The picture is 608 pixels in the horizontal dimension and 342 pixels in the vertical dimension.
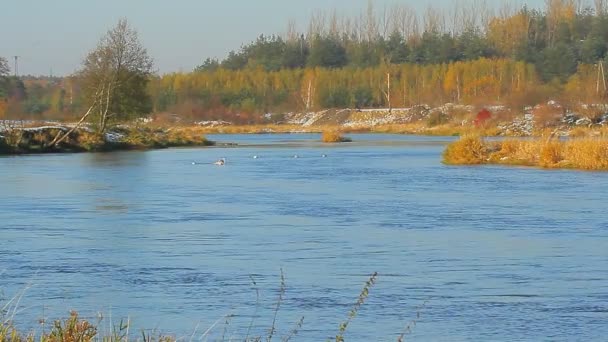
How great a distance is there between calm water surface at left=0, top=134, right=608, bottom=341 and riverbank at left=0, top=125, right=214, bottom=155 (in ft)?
60.3

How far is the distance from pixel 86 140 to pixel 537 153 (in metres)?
22.3

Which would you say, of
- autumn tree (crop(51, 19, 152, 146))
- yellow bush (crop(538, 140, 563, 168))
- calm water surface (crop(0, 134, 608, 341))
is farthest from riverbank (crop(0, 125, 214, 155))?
yellow bush (crop(538, 140, 563, 168))

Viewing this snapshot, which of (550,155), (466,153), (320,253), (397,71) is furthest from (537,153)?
(397,71)

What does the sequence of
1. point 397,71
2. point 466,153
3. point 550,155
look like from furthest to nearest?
1. point 397,71
2. point 466,153
3. point 550,155

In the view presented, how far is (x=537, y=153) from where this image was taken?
112 feet

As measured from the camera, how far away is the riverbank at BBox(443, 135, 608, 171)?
3172 cm

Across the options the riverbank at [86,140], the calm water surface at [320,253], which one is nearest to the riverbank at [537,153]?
the calm water surface at [320,253]

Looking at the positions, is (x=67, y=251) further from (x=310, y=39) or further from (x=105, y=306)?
(x=310, y=39)

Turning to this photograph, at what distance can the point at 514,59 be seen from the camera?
110 meters

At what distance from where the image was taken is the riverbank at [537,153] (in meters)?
31.7

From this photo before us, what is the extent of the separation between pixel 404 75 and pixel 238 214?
9016 centimetres

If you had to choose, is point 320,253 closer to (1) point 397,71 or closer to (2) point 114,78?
(2) point 114,78

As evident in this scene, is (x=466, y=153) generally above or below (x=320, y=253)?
below

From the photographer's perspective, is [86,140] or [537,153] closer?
[537,153]
